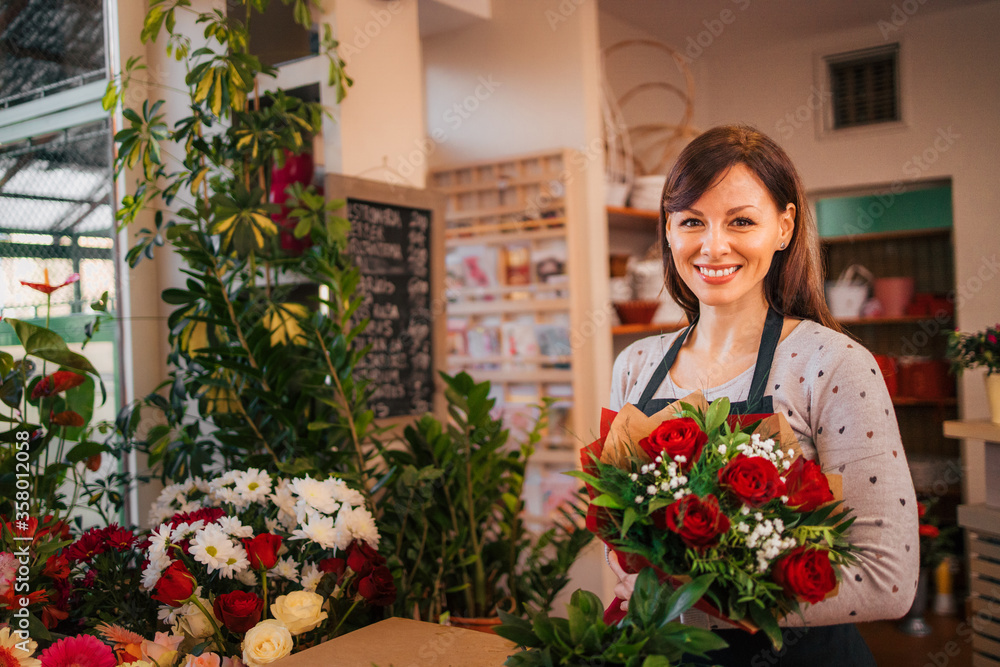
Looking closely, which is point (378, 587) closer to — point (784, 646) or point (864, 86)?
point (784, 646)

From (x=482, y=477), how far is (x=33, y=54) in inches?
69.1

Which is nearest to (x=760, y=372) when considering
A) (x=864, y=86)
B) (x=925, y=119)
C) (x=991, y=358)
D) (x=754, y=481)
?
(x=754, y=481)

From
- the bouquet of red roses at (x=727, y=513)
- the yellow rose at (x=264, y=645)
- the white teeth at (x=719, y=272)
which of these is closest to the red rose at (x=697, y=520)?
the bouquet of red roses at (x=727, y=513)

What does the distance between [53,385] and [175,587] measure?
0.58 m

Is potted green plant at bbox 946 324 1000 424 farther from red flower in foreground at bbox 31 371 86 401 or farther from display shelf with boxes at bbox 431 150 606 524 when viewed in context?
red flower in foreground at bbox 31 371 86 401

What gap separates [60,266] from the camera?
2.15 meters

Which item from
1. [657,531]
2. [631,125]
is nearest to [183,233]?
[657,531]

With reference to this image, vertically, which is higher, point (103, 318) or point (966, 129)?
point (966, 129)

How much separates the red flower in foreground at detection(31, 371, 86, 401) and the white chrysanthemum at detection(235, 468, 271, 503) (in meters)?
0.40

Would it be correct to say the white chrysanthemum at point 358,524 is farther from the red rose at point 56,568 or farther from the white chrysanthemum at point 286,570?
the red rose at point 56,568

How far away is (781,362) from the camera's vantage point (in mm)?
1261

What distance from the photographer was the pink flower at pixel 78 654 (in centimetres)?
113

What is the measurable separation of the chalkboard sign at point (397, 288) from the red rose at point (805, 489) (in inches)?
71.5

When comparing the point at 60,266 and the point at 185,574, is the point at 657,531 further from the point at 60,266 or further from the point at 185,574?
the point at 60,266
